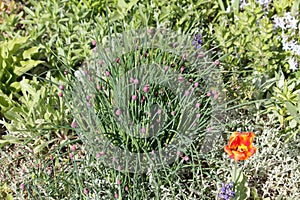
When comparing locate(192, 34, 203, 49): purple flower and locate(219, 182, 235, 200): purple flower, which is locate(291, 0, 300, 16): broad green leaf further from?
locate(219, 182, 235, 200): purple flower

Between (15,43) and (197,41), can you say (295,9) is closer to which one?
(197,41)

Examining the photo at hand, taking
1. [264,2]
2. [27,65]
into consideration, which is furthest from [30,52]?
[264,2]

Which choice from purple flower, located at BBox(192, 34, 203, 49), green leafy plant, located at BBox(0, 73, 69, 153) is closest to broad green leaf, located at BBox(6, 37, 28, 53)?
green leafy plant, located at BBox(0, 73, 69, 153)

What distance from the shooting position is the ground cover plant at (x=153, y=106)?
206cm

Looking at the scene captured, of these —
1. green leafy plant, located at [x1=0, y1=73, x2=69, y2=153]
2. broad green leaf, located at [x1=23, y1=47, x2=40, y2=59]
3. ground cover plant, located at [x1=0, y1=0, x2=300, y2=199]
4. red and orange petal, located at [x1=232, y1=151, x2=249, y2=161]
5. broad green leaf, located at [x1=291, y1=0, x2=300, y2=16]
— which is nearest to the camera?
red and orange petal, located at [x1=232, y1=151, x2=249, y2=161]

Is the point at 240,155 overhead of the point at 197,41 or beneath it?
beneath

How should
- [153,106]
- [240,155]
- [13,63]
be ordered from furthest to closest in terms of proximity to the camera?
[13,63] < [153,106] < [240,155]

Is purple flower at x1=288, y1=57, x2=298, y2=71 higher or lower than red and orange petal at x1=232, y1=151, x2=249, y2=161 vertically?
higher

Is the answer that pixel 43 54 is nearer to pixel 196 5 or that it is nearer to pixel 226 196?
pixel 196 5

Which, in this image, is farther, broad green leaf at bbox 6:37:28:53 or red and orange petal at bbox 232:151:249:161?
broad green leaf at bbox 6:37:28:53

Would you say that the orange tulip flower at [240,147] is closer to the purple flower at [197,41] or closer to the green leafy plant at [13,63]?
the purple flower at [197,41]

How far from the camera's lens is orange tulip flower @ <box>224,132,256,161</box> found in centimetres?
187

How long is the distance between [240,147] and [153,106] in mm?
449

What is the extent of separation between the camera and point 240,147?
1907 millimetres
